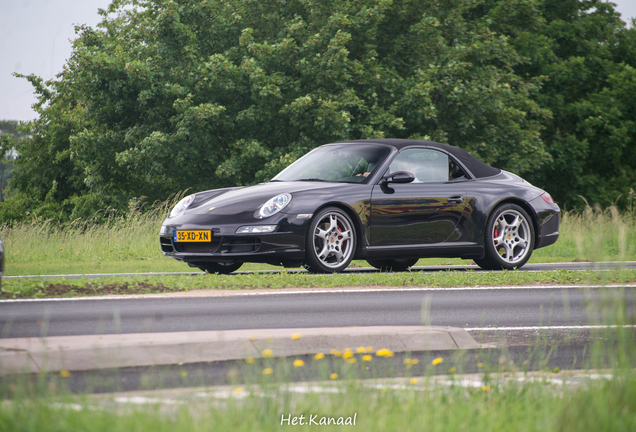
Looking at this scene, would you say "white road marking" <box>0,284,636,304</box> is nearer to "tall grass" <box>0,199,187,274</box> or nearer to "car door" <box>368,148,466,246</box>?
"car door" <box>368,148,466,246</box>

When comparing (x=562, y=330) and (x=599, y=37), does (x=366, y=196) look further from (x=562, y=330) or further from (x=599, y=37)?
(x=599, y=37)

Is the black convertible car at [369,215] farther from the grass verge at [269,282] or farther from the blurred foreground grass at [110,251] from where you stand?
the blurred foreground grass at [110,251]

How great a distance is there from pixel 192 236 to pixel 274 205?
1023mm

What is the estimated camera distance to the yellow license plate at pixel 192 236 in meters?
9.34

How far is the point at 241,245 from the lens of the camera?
9273mm

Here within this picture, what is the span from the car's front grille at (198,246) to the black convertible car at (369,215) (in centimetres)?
1

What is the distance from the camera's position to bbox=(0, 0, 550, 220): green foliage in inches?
940

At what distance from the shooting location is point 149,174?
2498cm

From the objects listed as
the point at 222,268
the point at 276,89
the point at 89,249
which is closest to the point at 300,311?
the point at 222,268

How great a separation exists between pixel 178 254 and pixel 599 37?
31.1m

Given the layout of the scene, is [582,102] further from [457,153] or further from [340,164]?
[340,164]

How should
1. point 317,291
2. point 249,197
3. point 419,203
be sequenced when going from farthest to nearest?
point 419,203
point 249,197
point 317,291

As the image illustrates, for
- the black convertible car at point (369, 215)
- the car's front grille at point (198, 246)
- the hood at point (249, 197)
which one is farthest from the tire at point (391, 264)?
the car's front grille at point (198, 246)

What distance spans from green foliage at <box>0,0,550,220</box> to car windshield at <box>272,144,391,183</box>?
38.9 feet
